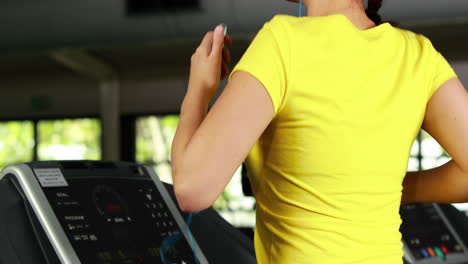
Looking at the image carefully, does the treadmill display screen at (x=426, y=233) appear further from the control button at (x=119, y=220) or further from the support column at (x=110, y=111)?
the support column at (x=110, y=111)

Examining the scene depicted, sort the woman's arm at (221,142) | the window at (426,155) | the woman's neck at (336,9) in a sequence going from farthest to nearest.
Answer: the window at (426,155), the woman's neck at (336,9), the woman's arm at (221,142)

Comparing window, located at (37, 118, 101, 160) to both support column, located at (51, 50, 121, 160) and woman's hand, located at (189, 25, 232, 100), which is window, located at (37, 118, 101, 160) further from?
woman's hand, located at (189, 25, 232, 100)

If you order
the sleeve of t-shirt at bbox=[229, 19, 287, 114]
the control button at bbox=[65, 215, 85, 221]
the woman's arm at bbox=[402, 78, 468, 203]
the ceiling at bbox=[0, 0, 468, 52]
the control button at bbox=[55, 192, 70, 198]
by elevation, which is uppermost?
the sleeve of t-shirt at bbox=[229, 19, 287, 114]

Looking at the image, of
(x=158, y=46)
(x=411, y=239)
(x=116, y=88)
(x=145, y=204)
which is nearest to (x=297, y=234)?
(x=145, y=204)

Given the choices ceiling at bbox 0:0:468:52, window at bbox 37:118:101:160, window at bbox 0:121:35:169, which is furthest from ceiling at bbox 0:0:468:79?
window at bbox 0:121:35:169

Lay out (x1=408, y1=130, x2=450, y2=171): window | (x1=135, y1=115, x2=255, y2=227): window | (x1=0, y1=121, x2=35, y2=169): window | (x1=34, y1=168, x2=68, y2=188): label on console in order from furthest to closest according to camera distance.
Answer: (x1=0, y1=121, x2=35, y2=169): window < (x1=135, y1=115, x2=255, y2=227): window < (x1=408, y1=130, x2=450, y2=171): window < (x1=34, y1=168, x2=68, y2=188): label on console

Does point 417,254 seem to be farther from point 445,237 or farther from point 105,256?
point 105,256

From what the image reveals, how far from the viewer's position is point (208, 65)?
72 cm

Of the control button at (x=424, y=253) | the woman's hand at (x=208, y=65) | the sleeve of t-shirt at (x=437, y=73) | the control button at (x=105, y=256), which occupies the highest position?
the woman's hand at (x=208, y=65)

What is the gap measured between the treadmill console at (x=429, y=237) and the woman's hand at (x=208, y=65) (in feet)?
2.38

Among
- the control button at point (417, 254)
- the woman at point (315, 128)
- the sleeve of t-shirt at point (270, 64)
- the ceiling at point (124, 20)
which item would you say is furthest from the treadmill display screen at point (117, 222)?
the ceiling at point (124, 20)

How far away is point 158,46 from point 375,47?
7.20 m

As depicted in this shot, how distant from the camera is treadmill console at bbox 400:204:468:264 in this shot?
1331mm

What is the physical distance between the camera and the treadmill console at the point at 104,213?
815mm
